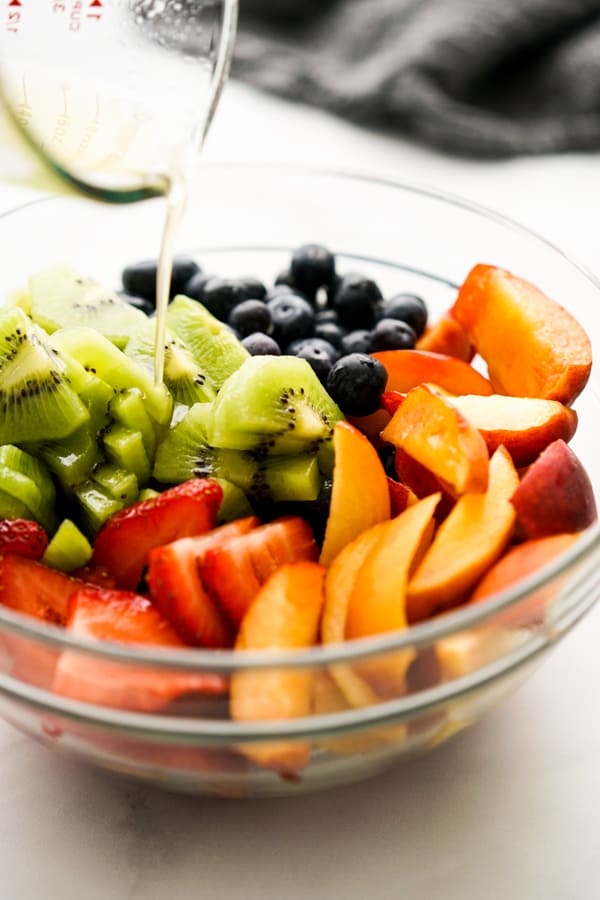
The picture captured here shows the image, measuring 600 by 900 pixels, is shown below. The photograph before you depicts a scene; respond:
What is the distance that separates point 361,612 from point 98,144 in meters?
0.62

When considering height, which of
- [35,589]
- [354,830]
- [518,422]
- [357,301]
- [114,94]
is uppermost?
[114,94]

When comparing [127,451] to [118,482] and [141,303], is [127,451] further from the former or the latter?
[141,303]

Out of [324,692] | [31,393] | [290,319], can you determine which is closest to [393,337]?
[290,319]

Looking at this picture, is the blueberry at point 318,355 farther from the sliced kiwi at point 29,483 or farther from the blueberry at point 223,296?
the sliced kiwi at point 29,483

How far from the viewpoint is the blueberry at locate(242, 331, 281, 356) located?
1481 millimetres

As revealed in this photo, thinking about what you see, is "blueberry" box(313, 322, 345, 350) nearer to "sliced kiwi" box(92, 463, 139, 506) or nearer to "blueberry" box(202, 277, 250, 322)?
"blueberry" box(202, 277, 250, 322)

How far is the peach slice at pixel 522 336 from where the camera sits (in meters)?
1.37

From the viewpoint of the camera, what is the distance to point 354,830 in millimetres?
1125

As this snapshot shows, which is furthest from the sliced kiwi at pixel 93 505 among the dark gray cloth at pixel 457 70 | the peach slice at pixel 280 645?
the dark gray cloth at pixel 457 70

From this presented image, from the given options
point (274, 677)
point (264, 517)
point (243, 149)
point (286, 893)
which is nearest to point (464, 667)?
point (274, 677)

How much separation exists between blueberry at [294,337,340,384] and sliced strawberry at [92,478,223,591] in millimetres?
328

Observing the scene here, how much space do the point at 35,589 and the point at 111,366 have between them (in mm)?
322

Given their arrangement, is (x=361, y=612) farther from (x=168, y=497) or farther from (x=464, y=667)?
(x=168, y=497)

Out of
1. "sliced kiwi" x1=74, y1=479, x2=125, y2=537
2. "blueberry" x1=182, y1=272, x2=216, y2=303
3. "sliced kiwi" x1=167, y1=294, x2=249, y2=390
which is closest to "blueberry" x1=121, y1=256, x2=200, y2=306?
"blueberry" x1=182, y1=272, x2=216, y2=303
